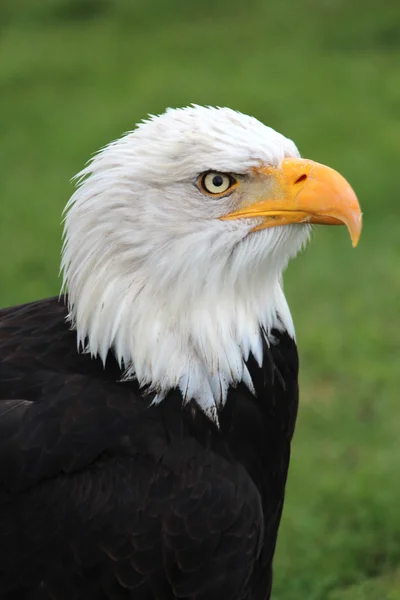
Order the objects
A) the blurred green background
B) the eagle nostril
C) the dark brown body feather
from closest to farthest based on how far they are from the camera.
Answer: the dark brown body feather < the eagle nostril < the blurred green background

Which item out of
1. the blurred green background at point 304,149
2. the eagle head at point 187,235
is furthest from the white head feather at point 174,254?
the blurred green background at point 304,149

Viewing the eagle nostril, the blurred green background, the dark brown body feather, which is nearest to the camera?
the dark brown body feather

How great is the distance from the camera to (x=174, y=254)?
3.37m

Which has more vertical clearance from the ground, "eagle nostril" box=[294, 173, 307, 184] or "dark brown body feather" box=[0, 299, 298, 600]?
"eagle nostril" box=[294, 173, 307, 184]

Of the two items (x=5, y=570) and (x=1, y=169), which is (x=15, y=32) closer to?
(x=1, y=169)

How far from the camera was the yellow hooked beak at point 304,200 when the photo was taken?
3369 mm

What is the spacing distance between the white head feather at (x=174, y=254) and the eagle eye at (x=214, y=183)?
0.9 inches

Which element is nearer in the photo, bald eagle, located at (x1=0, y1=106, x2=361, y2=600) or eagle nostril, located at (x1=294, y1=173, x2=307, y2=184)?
bald eagle, located at (x1=0, y1=106, x2=361, y2=600)

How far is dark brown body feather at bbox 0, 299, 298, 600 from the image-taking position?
130 inches

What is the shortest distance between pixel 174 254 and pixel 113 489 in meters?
0.76

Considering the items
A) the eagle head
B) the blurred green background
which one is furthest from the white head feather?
the blurred green background

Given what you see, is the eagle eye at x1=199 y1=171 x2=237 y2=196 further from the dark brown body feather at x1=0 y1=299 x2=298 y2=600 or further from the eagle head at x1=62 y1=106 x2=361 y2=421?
the dark brown body feather at x1=0 y1=299 x2=298 y2=600

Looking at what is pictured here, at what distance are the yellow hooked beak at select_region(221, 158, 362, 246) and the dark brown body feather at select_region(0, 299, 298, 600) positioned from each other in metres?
0.61

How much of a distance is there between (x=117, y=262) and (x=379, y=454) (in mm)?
3214
